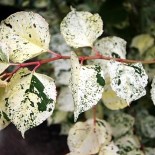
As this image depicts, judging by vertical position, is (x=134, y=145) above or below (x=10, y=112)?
below

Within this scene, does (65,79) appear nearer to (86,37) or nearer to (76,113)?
(86,37)

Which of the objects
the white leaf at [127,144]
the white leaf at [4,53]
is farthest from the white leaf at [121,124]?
the white leaf at [4,53]

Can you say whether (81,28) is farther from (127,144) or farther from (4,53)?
(127,144)

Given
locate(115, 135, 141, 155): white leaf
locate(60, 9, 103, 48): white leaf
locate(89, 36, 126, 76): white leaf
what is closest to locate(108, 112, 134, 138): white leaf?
A: locate(115, 135, 141, 155): white leaf

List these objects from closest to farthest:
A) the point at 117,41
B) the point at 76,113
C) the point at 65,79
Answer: the point at 76,113 < the point at 117,41 < the point at 65,79

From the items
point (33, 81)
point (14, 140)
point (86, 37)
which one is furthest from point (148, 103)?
point (33, 81)

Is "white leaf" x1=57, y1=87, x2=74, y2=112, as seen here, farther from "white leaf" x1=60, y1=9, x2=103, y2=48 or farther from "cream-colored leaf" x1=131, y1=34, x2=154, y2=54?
"white leaf" x1=60, y1=9, x2=103, y2=48

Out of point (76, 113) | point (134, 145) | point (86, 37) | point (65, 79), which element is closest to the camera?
point (76, 113)
